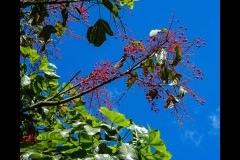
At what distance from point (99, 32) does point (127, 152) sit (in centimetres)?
69

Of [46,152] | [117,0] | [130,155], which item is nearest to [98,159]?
[130,155]

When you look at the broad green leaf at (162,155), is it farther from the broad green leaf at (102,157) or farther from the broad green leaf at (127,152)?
the broad green leaf at (102,157)

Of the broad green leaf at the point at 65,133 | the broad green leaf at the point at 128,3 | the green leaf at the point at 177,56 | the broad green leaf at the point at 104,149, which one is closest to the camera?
the broad green leaf at the point at 104,149

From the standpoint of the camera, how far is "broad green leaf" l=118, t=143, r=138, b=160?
2.13m

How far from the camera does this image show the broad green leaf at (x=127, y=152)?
2133mm

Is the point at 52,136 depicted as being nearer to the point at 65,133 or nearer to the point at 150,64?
the point at 65,133

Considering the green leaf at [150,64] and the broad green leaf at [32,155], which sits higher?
the green leaf at [150,64]

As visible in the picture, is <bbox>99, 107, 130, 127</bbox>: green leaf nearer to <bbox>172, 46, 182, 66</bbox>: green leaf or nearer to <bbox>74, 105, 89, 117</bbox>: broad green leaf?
<bbox>172, 46, 182, 66</bbox>: green leaf

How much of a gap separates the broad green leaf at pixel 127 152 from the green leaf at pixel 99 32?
595 millimetres

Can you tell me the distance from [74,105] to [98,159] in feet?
4.32

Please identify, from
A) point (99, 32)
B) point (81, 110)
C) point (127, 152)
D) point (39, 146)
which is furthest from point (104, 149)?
point (81, 110)

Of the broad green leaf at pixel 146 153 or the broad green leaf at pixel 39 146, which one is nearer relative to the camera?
the broad green leaf at pixel 39 146

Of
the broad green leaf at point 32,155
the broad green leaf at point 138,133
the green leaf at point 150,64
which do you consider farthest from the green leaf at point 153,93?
the broad green leaf at point 32,155
